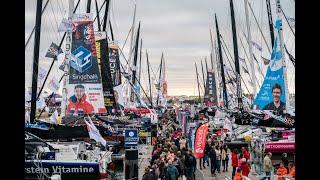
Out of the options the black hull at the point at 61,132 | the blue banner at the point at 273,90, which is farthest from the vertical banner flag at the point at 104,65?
the blue banner at the point at 273,90

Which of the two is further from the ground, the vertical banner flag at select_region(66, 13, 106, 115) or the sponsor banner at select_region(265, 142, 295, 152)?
the vertical banner flag at select_region(66, 13, 106, 115)

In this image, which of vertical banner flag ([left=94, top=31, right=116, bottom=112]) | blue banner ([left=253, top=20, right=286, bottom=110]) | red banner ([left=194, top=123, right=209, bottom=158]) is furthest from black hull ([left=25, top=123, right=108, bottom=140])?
vertical banner flag ([left=94, top=31, right=116, bottom=112])

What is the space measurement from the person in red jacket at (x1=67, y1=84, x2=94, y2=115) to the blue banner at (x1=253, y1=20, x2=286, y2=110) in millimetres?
6665

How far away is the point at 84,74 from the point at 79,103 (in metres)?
1.18

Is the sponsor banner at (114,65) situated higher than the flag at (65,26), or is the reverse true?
the flag at (65,26)

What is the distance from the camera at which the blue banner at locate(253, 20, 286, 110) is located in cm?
1819

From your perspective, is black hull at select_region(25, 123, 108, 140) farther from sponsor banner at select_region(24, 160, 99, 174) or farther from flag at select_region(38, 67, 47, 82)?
flag at select_region(38, 67, 47, 82)

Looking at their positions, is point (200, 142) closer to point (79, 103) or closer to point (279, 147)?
point (79, 103)

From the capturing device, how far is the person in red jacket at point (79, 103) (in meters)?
20.8

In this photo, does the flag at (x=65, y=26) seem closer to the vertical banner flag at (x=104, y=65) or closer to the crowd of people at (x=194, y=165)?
the vertical banner flag at (x=104, y=65)

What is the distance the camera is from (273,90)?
733 inches
